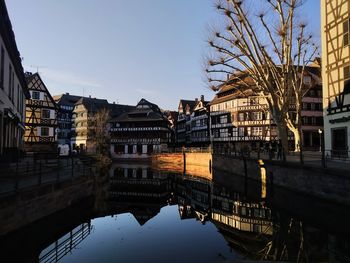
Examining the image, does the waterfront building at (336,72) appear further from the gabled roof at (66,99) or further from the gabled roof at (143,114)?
the gabled roof at (66,99)

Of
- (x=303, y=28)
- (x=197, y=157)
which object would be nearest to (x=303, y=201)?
(x=303, y=28)

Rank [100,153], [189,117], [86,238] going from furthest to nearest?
[189,117]
[100,153]
[86,238]

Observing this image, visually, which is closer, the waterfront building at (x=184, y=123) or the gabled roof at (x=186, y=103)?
the waterfront building at (x=184, y=123)

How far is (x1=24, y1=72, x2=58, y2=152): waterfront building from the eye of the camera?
49.9 metres

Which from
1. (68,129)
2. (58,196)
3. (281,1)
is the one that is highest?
(281,1)

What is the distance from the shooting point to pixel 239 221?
701 inches

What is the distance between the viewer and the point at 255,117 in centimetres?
5681

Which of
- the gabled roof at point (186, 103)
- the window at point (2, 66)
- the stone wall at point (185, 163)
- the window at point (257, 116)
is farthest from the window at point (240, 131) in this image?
the window at point (2, 66)

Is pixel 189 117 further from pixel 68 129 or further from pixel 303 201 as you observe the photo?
pixel 303 201

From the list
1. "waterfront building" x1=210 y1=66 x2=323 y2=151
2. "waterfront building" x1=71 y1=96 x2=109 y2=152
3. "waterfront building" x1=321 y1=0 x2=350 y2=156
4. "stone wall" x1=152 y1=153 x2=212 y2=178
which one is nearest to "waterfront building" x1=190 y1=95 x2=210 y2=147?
"waterfront building" x1=210 y1=66 x2=323 y2=151

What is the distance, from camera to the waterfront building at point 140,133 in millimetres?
72500

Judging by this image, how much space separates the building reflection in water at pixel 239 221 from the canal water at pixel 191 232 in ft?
0.12

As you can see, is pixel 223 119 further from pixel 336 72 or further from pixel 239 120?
pixel 336 72

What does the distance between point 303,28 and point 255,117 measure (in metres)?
28.3
